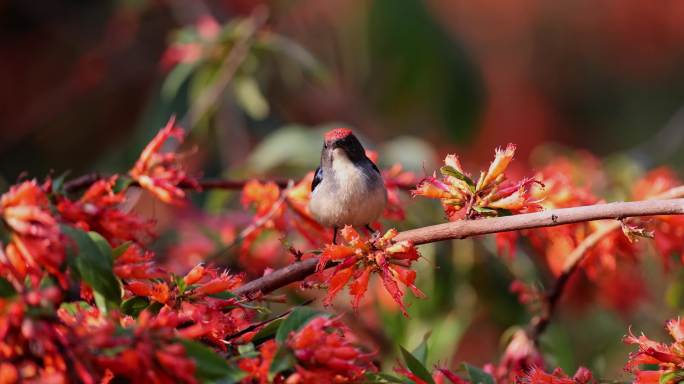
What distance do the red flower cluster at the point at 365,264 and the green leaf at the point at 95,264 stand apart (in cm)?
33

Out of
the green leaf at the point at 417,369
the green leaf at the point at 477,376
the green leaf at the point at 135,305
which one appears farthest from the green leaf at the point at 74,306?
the green leaf at the point at 477,376

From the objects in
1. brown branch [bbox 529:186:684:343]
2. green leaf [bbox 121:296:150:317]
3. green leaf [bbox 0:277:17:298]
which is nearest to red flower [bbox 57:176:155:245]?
green leaf [bbox 121:296:150:317]

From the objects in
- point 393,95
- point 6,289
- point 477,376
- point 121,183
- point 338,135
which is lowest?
point 477,376

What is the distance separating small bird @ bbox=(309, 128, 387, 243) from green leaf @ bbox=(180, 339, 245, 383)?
69cm

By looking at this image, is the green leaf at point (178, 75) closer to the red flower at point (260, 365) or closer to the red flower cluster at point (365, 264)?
the red flower cluster at point (365, 264)

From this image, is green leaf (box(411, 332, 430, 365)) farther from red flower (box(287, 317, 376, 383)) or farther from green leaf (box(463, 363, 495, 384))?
red flower (box(287, 317, 376, 383))

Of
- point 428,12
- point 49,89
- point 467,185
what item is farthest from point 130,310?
point 49,89

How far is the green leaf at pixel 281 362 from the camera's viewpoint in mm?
1145

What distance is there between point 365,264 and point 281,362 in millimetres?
278

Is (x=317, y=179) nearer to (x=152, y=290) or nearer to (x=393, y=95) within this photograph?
(x=152, y=290)

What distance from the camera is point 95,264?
3.87ft

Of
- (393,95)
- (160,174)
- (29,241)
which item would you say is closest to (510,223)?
(29,241)

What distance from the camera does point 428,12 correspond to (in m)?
4.41

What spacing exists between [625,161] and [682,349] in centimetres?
179
